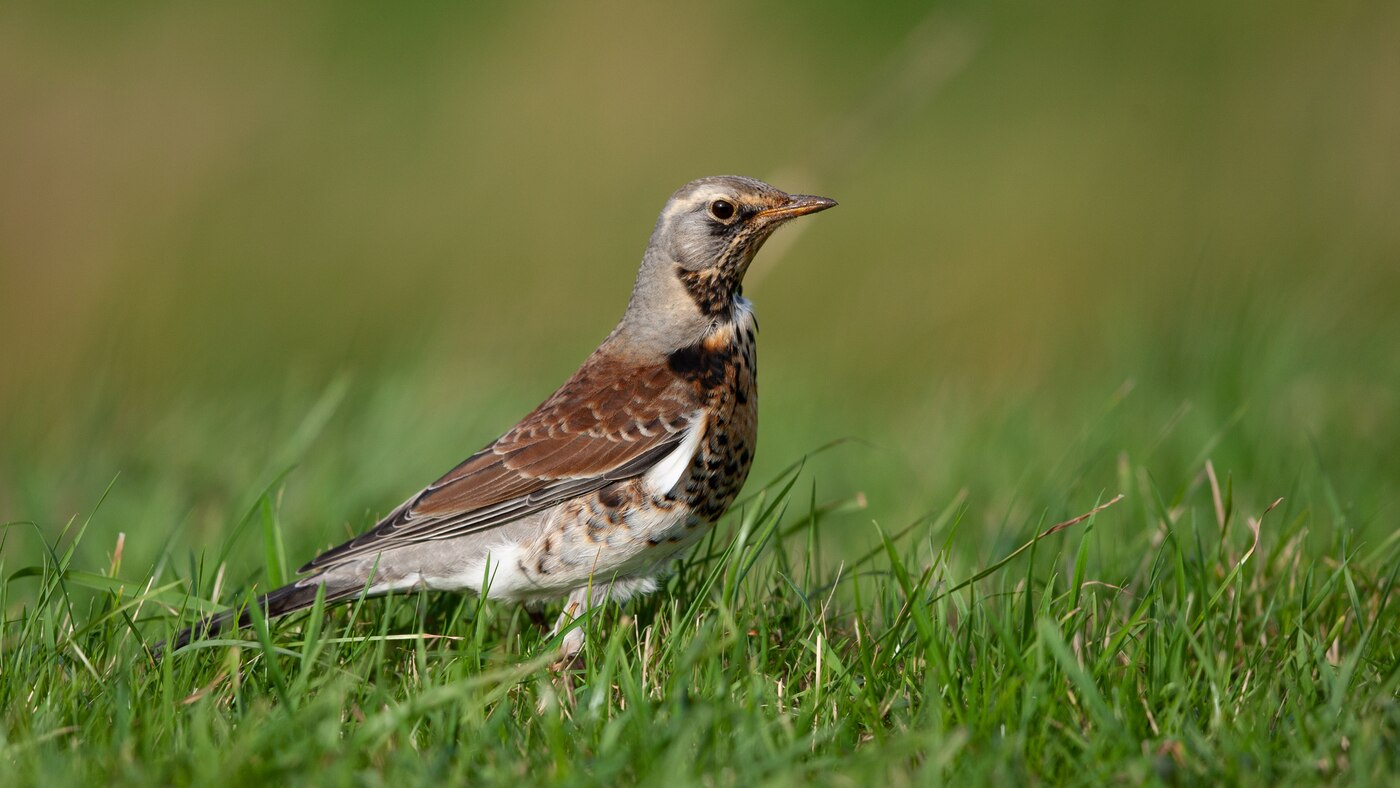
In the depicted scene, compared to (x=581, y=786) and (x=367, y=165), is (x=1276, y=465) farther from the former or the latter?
(x=367, y=165)

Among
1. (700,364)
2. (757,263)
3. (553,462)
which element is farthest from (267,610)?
(757,263)

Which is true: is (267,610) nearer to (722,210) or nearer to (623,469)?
(623,469)

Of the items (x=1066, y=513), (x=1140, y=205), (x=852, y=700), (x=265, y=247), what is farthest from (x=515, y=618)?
(x=1140, y=205)

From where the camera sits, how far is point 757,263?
20.9 feet

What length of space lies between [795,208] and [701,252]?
0.34 metres

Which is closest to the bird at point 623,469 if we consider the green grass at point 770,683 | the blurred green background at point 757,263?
the green grass at point 770,683

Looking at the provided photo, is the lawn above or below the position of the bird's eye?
below

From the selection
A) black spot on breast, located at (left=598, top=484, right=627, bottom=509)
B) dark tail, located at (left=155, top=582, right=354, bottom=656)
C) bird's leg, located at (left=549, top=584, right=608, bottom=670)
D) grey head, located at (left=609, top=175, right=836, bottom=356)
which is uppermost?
grey head, located at (left=609, top=175, right=836, bottom=356)

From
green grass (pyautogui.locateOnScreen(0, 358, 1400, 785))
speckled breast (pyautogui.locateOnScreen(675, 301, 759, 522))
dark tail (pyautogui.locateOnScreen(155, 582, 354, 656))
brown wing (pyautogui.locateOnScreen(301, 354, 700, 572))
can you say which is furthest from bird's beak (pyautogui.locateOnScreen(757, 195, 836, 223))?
dark tail (pyautogui.locateOnScreen(155, 582, 354, 656))

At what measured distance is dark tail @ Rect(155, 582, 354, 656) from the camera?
3.88m

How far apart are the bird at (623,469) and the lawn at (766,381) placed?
174 mm

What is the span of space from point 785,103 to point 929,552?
9074 millimetres

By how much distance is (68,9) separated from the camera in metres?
12.4

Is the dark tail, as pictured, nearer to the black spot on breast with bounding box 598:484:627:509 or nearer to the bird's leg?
the bird's leg
